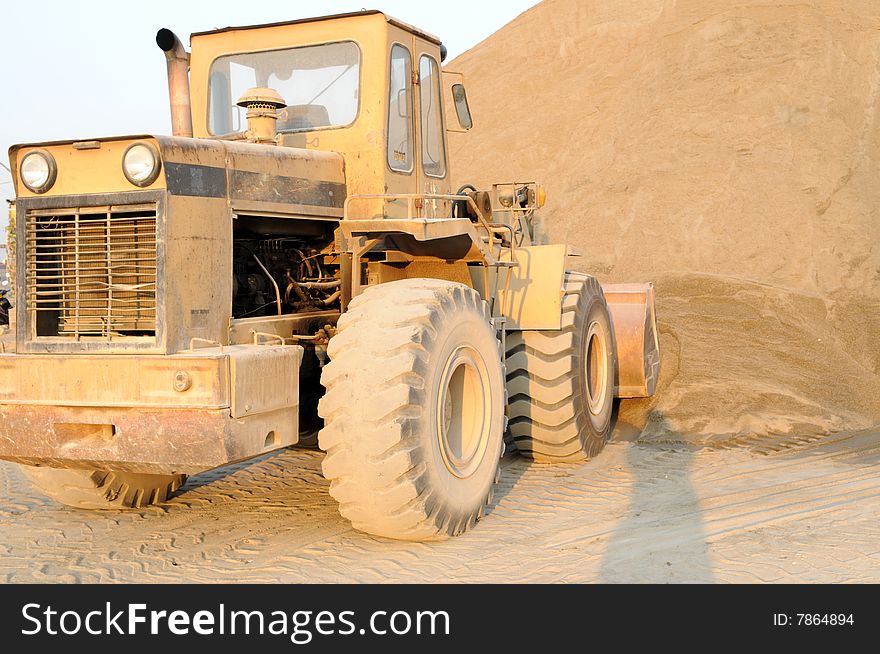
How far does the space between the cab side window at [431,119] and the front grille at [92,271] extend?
7.98ft

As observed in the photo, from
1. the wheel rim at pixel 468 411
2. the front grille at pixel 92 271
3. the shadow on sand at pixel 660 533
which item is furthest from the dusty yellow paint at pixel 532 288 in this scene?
the front grille at pixel 92 271

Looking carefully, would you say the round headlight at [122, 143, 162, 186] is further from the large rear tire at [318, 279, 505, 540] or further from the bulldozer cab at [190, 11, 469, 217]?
the bulldozer cab at [190, 11, 469, 217]

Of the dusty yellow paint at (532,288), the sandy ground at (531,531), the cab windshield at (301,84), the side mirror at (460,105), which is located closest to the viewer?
the sandy ground at (531,531)

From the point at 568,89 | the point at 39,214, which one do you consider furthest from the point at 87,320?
the point at 568,89

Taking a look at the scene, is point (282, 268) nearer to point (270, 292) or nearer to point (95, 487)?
point (270, 292)

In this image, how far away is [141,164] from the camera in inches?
207

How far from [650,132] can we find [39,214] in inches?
796

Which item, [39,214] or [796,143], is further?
[796,143]

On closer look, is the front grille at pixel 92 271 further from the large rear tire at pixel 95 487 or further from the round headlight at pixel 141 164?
the large rear tire at pixel 95 487

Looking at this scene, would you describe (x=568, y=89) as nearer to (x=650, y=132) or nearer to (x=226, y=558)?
(x=650, y=132)

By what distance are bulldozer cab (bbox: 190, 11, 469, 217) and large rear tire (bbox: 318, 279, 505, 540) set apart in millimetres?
A: 1247

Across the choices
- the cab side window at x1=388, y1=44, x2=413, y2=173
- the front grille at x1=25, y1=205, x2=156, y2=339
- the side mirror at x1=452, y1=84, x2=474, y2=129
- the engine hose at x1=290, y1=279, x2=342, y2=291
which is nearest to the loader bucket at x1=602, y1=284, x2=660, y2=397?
the side mirror at x1=452, y1=84, x2=474, y2=129

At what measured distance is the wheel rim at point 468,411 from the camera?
602 centimetres

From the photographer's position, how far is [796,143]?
21.9 metres
